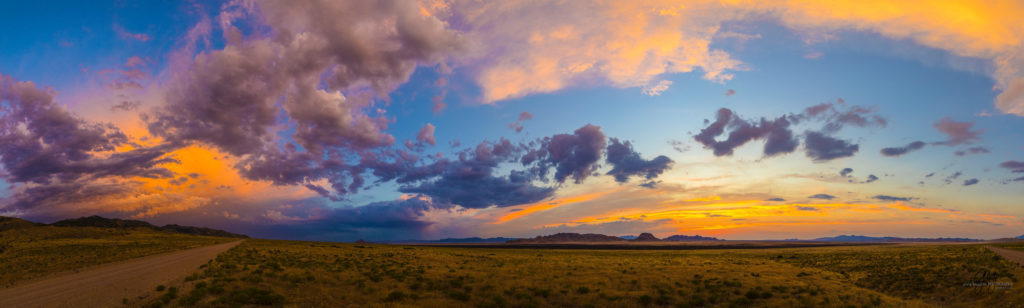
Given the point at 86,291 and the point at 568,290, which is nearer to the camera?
the point at 86,291

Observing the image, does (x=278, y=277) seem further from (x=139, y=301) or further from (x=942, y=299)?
(x=942, y=299)

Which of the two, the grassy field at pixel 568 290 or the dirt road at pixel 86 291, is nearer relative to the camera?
the dirt road at pixel 86 291

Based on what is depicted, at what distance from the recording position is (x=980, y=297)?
69.8 feet

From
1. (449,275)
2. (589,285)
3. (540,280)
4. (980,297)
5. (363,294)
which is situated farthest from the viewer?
(449,275)

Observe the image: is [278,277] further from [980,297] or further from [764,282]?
[980,297]

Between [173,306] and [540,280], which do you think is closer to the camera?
[173,306]

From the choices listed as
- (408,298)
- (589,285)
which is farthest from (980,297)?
(408,298)

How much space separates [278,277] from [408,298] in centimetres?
1215

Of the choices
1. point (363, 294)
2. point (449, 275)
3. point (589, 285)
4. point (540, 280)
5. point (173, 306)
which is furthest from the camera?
point (449, 275)

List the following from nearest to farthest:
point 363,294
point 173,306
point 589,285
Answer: point 173,306 → point 363,294 → point 589,285

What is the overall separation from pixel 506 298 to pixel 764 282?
19.3 metres

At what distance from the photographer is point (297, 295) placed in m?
22.0

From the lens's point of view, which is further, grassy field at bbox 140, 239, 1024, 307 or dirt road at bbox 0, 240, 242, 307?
grassy field at bbox 140, 239, 1024, 307

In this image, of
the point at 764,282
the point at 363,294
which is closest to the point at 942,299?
the point at 764,282
